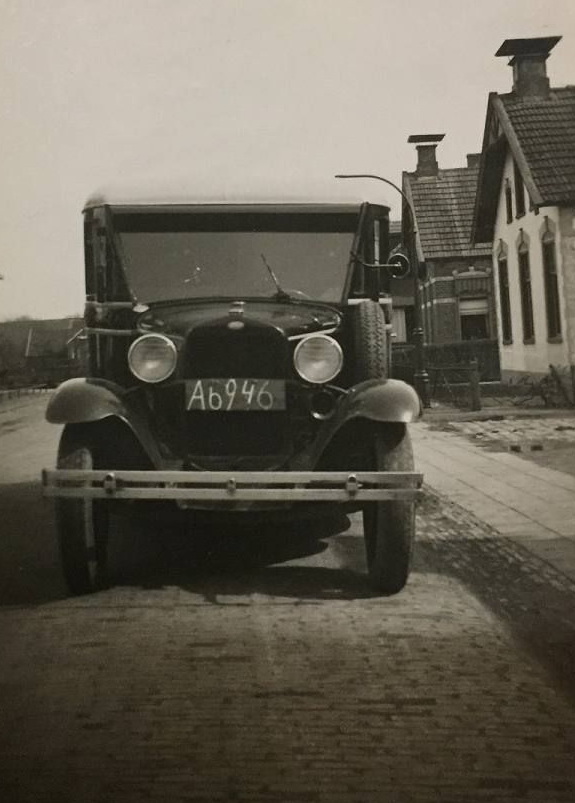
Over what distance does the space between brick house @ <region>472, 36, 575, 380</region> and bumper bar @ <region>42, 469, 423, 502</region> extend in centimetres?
1063

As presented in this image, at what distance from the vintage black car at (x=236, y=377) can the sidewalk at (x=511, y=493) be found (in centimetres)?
134

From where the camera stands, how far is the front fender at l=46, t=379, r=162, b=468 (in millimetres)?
4707

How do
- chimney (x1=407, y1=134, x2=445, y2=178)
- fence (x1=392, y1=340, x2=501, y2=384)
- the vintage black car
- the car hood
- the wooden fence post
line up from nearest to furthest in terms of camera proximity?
1. the vintage black car
2. the car hood
3. the wooden fence post
4. fence (x1=392, y1=340, x2=501, y2=384)
5. chimney (x1=407, y1=134, x2=445, y2=178)

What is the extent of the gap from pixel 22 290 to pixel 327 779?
276cm

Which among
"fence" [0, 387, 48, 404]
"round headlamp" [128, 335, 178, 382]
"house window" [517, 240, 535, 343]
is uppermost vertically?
"house window" [517, 240, 535, 343]

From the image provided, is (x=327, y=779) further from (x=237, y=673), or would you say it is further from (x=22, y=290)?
(x=22, y=290)

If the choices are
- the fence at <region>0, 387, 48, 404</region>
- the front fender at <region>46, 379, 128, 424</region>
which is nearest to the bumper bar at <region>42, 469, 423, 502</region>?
the front fender at <region>46, 379, 128, 424</region>

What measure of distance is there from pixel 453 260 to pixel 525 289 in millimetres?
8132

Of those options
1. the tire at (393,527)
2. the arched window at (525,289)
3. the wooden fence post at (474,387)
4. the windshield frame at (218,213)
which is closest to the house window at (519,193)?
the arched window at (525,289)

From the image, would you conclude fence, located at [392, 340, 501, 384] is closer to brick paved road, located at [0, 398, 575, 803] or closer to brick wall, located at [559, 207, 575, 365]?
brick wall, located at [559, 207, 575, 365]

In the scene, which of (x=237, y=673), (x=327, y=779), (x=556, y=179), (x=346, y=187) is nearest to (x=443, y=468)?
(x=346, y=187)

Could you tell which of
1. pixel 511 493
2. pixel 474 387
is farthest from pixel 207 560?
pixel 474 387

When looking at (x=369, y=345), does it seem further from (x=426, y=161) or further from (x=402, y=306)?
(x=402, y=306)

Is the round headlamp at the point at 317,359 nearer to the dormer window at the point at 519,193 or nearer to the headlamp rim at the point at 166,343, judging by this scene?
the headlamp rim at the point at 166,343
